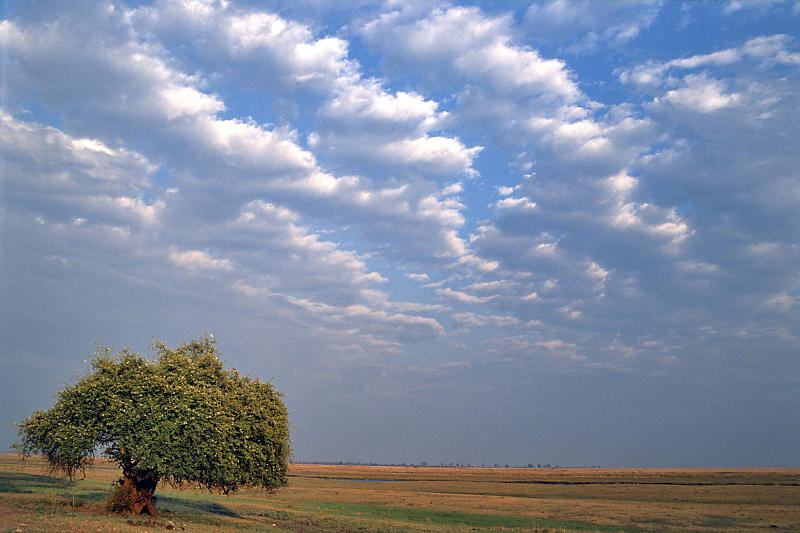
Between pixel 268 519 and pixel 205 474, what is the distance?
12760 millimetres

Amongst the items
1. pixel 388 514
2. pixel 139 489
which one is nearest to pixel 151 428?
pixel 139 489

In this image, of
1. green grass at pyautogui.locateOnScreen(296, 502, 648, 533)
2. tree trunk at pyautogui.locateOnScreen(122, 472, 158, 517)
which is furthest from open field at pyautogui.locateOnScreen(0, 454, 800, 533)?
tree trunk at pyautogui.locateOnScreen(122, 472, 158, 517)

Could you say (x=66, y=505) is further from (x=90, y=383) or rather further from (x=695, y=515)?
(x=695, y=515)

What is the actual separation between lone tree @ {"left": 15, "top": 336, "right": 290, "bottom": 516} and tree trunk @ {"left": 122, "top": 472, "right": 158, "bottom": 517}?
60mm

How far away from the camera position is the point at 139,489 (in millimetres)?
35156

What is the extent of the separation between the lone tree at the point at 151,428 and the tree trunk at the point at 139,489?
6cm

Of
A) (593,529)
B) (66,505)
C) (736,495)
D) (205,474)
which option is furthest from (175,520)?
(736,495)

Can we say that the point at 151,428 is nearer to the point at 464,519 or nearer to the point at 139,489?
the point at 139,489

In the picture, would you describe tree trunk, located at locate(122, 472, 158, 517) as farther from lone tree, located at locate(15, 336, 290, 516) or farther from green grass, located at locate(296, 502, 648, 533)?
green grass, located at locate(296, 502, 648, 533)

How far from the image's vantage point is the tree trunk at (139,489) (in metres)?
34.8

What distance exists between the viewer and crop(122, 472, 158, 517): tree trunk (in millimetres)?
34844

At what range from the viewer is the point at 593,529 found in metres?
50.2

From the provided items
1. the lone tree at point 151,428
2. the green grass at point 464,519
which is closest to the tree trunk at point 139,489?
the lone tree at point 151,428

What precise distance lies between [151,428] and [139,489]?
6.04 m
